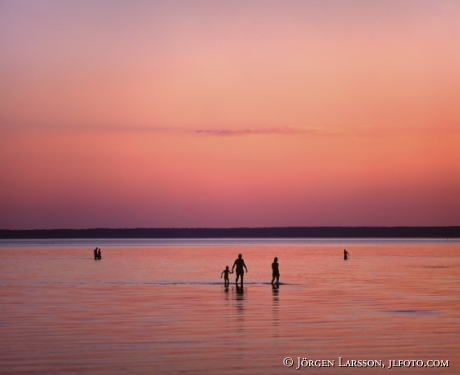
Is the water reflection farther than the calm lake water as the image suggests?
Yes

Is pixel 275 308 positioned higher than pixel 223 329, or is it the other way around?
pixel 275 308

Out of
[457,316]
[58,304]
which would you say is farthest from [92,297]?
[457,316]

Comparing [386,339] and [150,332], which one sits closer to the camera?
[386,339]

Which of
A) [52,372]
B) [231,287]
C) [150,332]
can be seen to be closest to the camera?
[52,372]

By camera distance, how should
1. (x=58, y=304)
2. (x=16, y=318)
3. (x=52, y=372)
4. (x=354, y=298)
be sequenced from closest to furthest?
1. (x=52, y=372)
2. (x=16, y=318)
3. (x=58, y=304)
4. (x=354, y=298)

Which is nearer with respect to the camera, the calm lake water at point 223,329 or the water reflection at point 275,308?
the calm lake water at point 223,329

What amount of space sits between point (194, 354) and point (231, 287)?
25.8m

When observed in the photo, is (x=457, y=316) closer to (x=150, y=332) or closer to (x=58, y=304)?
(x=150, y=332)

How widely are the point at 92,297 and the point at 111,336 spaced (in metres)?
14.7

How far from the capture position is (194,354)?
66.4ft

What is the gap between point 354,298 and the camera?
3709 cm

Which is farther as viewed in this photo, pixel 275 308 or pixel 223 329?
pixel 275 308

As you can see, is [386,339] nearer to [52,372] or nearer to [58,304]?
[52,372]

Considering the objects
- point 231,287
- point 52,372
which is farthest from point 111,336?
point 231,287
